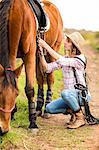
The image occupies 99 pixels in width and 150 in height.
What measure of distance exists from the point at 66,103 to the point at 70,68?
22.7 inches

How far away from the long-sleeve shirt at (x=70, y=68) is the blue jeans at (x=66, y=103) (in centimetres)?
16

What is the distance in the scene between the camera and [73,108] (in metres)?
7.88

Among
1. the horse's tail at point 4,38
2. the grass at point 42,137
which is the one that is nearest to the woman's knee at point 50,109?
the grass at point 42,137

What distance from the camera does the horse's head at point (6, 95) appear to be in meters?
6.39

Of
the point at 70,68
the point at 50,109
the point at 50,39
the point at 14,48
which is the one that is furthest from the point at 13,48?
the point at 50,39

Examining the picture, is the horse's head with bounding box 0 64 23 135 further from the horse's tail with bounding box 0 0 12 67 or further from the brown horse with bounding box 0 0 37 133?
the horse's tail with bounding box 0 0 12 67

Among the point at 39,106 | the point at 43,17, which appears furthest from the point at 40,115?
the point at 43,17

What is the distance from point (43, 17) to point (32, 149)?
2.36 meters

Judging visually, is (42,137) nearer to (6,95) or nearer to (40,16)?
(6,95)

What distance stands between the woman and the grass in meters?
0.26

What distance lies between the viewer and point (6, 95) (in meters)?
6.38

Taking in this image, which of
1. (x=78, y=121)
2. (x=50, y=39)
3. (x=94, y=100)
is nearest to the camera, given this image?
(x=78, y=121)

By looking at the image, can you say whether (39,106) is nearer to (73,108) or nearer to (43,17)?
(73,108)

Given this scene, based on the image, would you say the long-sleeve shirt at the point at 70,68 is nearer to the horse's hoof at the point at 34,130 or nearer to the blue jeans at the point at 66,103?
the blue jeans at the point at 66,103
